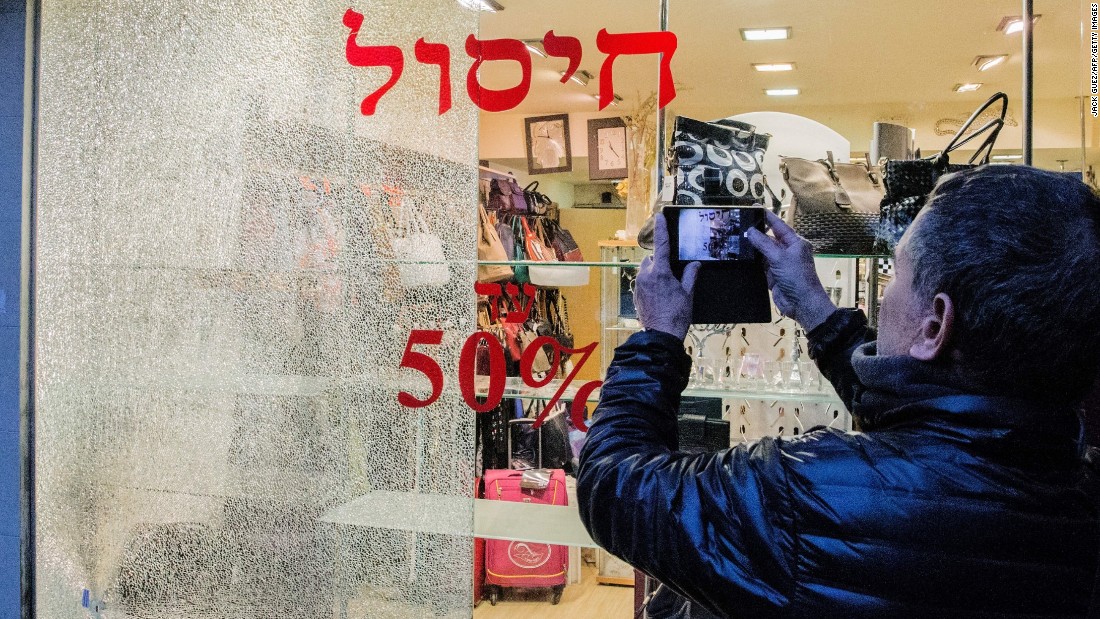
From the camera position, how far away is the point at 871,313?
67.6 inches

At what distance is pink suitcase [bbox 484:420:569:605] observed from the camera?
6.59 feet

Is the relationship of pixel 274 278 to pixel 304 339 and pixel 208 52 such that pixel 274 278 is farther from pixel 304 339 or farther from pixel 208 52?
pixel 208 52

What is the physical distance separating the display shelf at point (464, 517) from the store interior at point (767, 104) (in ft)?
0.60

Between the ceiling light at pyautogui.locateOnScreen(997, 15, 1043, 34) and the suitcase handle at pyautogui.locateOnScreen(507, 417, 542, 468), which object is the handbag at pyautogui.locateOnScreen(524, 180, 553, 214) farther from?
the ceiling light at pyautogui.locateOnScreen(997, 15, 1043, 34)

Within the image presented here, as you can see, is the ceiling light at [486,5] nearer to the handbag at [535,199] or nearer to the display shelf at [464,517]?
the handbag at [535,199]

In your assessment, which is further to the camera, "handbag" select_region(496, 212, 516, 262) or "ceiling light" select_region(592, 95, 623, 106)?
"handbag" select_region(496, 212, 516, 262)

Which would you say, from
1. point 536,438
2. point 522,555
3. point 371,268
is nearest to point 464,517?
point 522,555

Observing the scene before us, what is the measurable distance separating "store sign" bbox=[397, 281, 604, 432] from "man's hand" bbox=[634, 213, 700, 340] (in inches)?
29.6

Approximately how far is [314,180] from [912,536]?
69.2 inches

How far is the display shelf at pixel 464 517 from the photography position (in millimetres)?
1943

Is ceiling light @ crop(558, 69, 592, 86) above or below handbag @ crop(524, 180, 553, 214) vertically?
above

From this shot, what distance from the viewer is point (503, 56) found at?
1950mm

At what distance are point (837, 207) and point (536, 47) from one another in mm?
774

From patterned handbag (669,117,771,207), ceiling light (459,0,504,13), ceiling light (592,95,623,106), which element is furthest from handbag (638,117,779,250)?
ceiling light (459,0,504,13)
